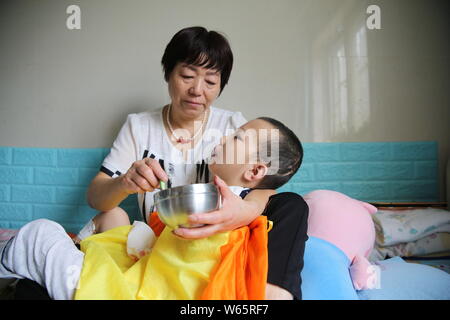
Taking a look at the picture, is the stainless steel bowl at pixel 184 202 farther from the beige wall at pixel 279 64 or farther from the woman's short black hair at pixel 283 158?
the beige wall at pixel 279 64

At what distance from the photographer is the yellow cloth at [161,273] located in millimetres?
771

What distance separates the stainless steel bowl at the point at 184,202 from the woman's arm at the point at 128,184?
0.12 meters

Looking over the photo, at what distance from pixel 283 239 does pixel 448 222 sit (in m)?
0.95

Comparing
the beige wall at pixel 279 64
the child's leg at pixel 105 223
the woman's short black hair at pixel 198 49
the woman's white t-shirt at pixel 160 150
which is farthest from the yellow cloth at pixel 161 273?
the beige wall at pixel 279 64

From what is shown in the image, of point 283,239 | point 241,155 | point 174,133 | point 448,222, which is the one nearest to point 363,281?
point 283,239

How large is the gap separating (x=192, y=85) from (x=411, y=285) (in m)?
0.96

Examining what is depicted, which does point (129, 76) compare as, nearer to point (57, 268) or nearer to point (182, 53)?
point (182, 53)

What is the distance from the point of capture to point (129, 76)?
1.80m

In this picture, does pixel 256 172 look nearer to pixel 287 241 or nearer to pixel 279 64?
pixel 287 241

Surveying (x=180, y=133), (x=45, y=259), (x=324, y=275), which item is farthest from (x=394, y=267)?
(x=45, y=259)

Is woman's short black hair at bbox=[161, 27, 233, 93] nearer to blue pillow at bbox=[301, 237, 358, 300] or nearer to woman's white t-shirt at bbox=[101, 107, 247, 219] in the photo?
woman's white t-shirt at bbox=[101, 107, 247, 219]

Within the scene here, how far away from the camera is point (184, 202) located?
0.70 metres

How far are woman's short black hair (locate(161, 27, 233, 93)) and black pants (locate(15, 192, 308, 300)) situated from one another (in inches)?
24.6
